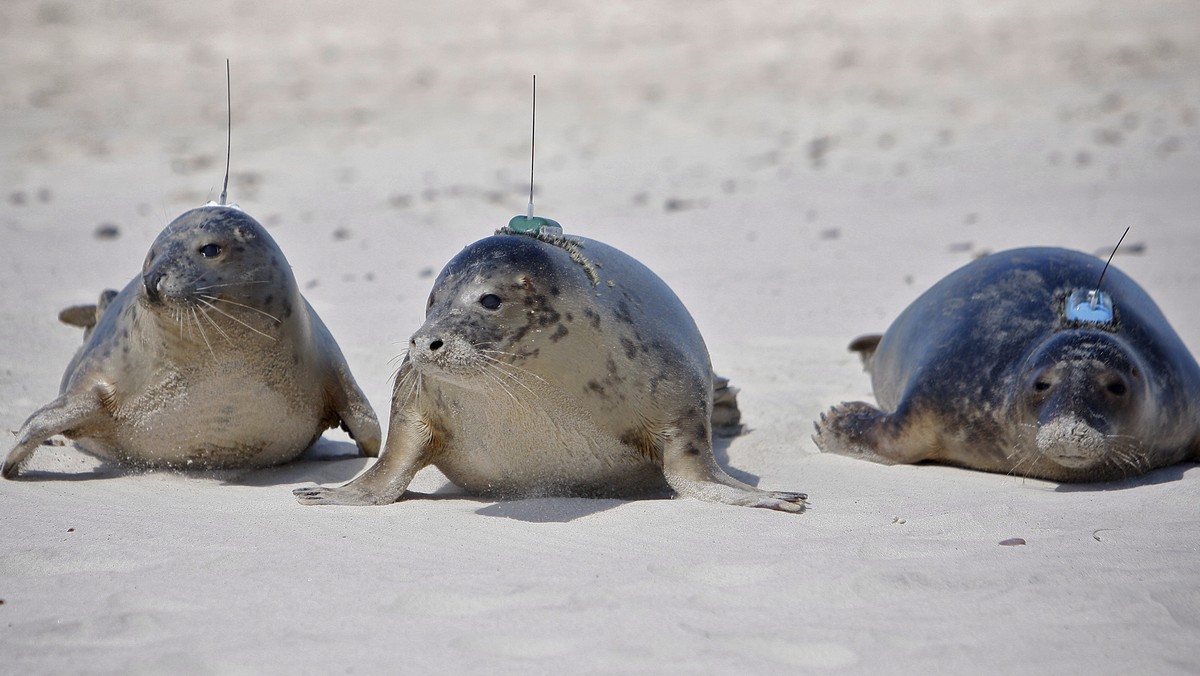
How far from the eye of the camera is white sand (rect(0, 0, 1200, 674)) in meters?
2.72

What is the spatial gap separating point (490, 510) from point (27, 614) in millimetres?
1300

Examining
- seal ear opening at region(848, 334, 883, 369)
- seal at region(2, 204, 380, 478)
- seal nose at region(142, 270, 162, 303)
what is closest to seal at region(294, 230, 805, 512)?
seal at region(2, 204, 380, 478)

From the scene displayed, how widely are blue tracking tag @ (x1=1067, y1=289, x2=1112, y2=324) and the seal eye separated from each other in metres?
2.11

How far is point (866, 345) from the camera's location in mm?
6129

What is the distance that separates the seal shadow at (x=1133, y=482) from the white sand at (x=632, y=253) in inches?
1.3

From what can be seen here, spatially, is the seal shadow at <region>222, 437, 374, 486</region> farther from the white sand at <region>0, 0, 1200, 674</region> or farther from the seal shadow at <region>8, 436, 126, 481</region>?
the seal shadow at <region>8, 436, 126, 481</region>

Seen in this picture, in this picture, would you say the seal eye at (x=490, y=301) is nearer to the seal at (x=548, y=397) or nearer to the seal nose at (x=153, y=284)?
the seal at (x=548, y=397)

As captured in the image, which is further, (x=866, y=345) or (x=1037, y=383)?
(x=866, y=345)

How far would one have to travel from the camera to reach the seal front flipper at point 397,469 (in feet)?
12.8

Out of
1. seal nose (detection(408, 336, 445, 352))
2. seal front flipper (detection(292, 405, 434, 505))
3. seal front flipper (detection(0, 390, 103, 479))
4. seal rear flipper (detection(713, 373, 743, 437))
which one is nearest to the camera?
seal nose (detection(408, 336, 445, 352))

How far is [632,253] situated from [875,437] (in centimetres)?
438

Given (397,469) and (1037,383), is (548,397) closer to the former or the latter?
(397,469)

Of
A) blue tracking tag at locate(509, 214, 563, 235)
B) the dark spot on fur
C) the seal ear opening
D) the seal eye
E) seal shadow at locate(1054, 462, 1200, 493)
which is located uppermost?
blue tracking tag at locate(509, 214, 563, 235)

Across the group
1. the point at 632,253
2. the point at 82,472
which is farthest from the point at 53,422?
the point at 632,253
